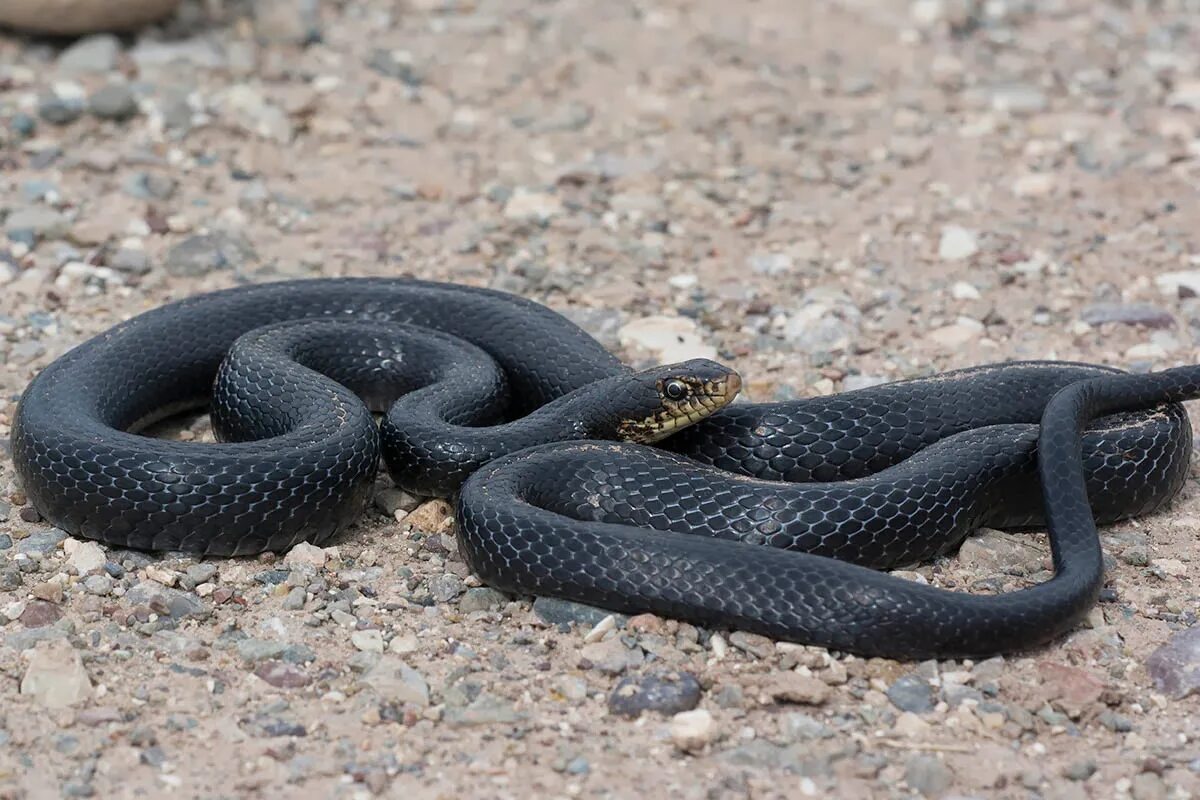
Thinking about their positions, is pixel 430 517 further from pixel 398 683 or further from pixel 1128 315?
pixel 1128 315

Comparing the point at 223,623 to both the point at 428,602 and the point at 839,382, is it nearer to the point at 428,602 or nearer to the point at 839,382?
the point at 428,602

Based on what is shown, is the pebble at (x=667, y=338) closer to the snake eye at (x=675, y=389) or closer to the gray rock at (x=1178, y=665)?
the snake eye at (x=675, y=389)

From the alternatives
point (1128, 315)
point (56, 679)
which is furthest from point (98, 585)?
point (1128, 315)

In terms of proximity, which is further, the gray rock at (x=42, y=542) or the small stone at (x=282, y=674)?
the gray rock at (x=42, y=542)

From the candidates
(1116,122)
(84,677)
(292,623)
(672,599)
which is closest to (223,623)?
(292,623)

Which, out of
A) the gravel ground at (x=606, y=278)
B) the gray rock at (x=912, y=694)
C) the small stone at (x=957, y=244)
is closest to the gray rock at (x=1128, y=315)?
the gravel ground at (x=606, y=278)
